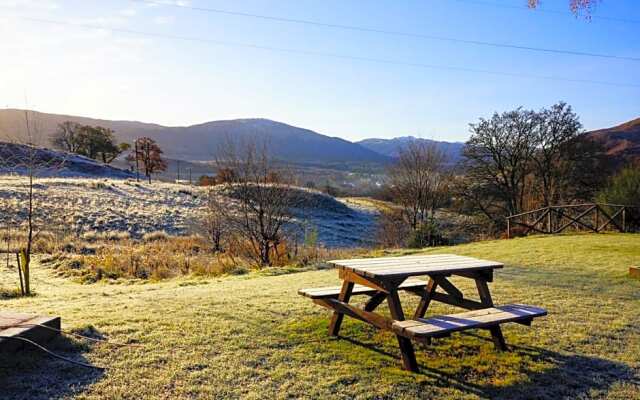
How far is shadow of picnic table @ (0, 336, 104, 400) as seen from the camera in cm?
365

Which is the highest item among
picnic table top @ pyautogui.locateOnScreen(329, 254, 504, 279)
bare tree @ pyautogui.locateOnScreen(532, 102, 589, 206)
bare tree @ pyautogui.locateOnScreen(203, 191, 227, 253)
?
bare tree @ pyautogui.locateOnScreen(532, 102, 589, 206)

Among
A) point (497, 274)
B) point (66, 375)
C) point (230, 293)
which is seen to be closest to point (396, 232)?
point (497, 274)

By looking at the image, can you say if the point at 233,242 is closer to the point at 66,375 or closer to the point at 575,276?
the point at 575,276

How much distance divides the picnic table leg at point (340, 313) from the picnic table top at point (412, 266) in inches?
9.9

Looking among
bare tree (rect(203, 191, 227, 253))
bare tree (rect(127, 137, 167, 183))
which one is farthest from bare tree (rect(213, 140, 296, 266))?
bare tree (rect(127, 137, 167, 183))

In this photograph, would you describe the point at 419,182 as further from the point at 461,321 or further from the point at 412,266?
the point at 461,321

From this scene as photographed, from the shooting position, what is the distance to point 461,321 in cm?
435

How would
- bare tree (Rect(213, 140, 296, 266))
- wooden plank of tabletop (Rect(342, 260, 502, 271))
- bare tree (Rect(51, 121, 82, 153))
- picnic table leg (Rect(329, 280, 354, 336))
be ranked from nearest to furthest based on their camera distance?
wooden plank of tabletop (Rect(342, 260, 502, 271)) < picnic table leg (Rect(329, 280, 354, 336)) < bare tree (Rect(213, 140, 296, 266)) < bare tree (Rect(51, 121, 82, 153))

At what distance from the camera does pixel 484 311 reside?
4793mm

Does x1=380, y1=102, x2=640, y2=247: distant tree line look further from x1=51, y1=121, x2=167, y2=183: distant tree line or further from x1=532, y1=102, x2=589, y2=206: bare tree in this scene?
x1=51, y1=121, x2=167, y2=183: distant tree line

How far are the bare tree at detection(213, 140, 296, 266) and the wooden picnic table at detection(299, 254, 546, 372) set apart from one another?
10.9m

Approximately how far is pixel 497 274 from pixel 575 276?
1409 mm

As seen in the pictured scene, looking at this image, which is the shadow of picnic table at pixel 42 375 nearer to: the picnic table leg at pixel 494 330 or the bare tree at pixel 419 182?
the picnic table leg at pixel 494 330

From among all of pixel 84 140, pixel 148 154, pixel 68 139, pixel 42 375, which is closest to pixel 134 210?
pixel 42 375
